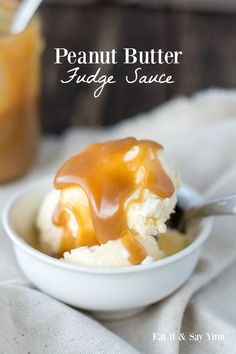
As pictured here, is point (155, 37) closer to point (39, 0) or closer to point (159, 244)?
point (39, 0)

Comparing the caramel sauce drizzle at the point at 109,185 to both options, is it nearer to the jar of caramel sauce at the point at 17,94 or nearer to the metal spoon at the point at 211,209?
the metal spoon at the point at 211,209

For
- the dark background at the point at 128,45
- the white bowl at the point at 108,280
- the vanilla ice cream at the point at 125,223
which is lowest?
the white bowl at the point at 108,280

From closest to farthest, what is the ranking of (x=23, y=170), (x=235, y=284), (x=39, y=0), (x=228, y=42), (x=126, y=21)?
(x=235, y=284) < (x=39, y=0) < (x=23, y=170) < (x=228, y=42) < (x=126, y=21)

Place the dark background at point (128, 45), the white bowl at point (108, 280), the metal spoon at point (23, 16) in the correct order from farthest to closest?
the dark background at point (128, 45) < the metal spoon at point (23, 16) < the white bowl at point (108, 280)

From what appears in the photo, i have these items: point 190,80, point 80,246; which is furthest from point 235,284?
point 190,80

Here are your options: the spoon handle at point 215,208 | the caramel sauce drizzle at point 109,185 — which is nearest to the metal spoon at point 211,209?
the spoon handle at point 215,208

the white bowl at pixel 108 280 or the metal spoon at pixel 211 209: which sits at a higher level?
the metal spoon at pixel 211 209

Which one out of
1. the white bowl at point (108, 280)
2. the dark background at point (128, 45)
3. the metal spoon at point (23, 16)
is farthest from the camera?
the dark background at point (128, 45)

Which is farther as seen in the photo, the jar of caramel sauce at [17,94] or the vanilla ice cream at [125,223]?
the jar of caramel sauce at [17,94]
